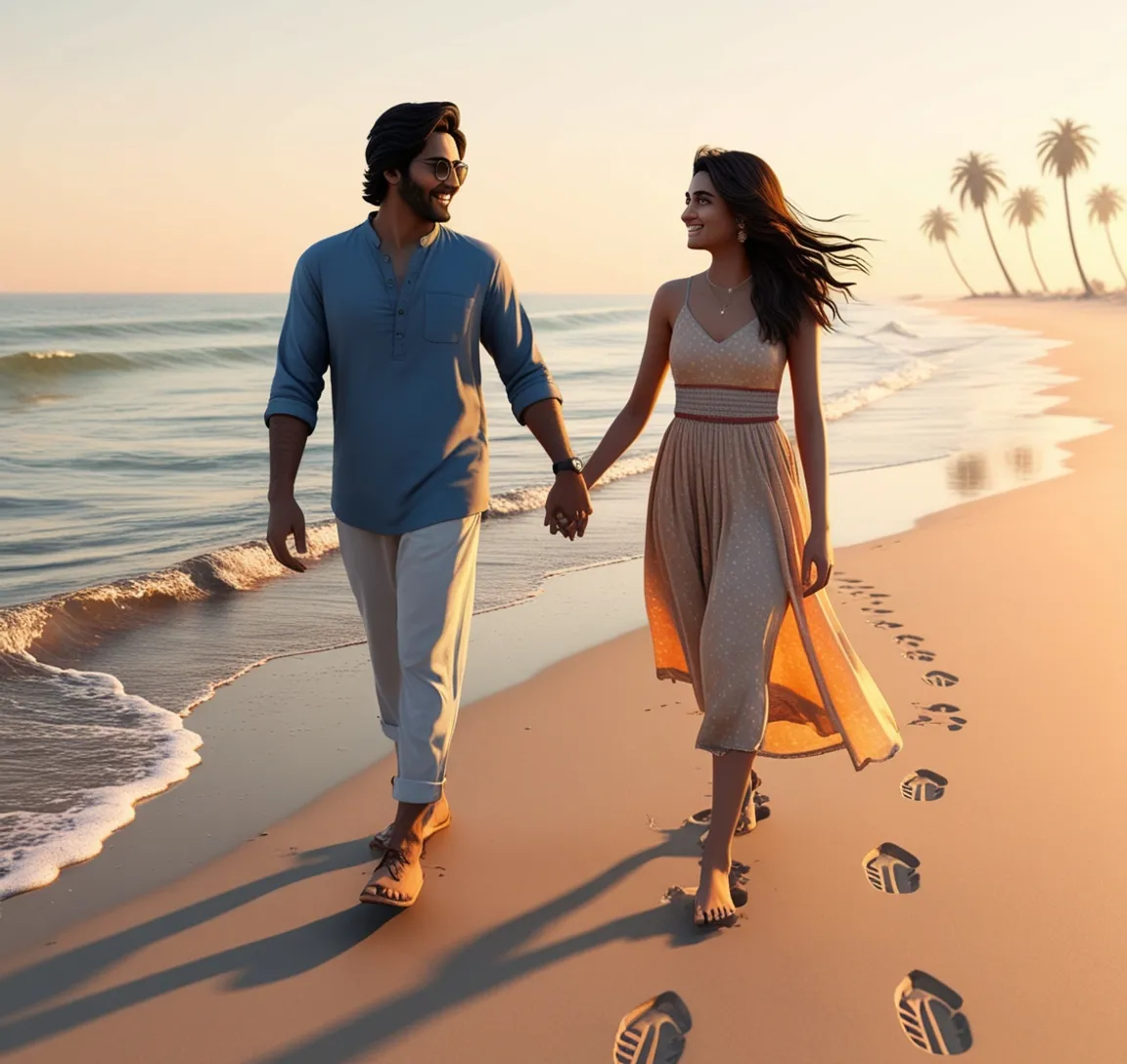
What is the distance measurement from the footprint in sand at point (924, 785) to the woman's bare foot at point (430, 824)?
142cm

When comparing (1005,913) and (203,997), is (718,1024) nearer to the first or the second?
(1005,913)

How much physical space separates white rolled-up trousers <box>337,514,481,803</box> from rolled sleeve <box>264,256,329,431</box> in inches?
14.8

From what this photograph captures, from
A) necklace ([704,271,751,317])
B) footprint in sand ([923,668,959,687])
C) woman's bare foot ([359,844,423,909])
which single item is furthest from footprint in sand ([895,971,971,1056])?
footprint in sand ([923,668,959,687])

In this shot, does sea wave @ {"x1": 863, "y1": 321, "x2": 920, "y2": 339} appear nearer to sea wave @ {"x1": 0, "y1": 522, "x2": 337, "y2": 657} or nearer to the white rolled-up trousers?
sea wave @ {"x1": 0, "y1": 522, "x2": 337, "y2": 657}

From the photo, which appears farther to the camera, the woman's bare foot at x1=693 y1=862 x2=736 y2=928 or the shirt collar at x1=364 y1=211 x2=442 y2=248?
the shirt collar at x1=364 y1=211 x2=442 y2=248

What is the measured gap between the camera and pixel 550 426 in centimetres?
362

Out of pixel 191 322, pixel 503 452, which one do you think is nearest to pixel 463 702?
pixel 503 452

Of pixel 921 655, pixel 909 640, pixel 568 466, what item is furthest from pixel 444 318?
pixel 909 640

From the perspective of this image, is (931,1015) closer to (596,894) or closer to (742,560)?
(596,894)

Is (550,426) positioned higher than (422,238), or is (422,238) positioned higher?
(422,238)

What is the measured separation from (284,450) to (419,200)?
2.50ft

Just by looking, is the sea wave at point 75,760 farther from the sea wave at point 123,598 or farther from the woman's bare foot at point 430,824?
the woman's bare foot at point 430,824

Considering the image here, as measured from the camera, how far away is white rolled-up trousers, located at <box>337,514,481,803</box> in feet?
11.1

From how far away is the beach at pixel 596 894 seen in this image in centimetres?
276
